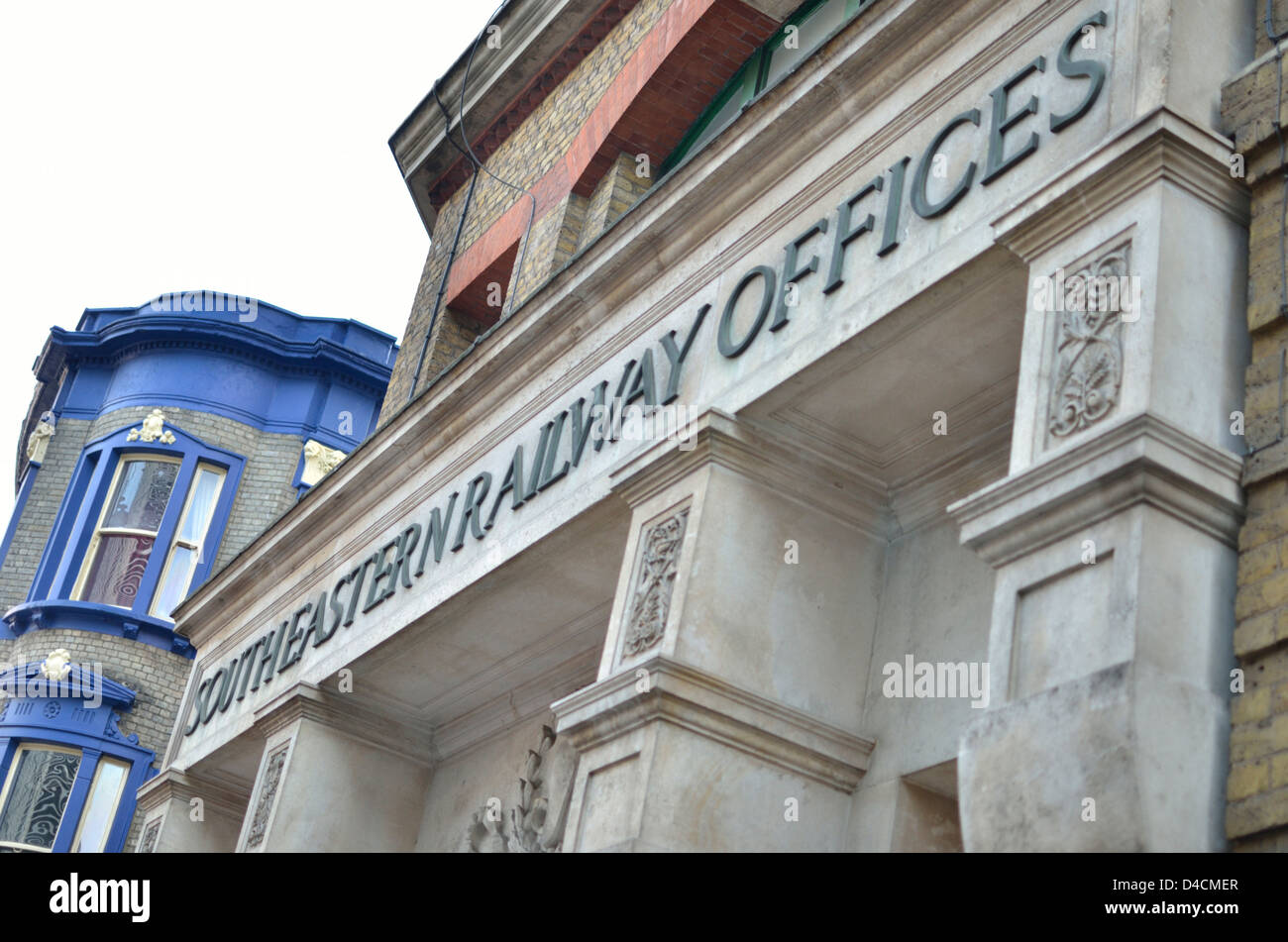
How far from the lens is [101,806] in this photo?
60.2 feet

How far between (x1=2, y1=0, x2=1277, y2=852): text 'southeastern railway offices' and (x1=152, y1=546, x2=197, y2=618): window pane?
7220mm

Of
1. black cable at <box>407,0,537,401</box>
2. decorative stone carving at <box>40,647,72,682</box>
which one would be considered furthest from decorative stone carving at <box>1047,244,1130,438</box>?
decorative stone carving at <box>40,647,72,682</box>

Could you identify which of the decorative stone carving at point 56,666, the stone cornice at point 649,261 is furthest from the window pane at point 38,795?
the stone cornice at point 649,261

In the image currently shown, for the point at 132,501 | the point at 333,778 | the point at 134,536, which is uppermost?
the point at 132,501

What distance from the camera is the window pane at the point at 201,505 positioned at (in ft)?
65.4

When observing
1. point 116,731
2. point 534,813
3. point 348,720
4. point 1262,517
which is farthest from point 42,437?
point 1262,517

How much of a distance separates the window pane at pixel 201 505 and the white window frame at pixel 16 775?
2.95m

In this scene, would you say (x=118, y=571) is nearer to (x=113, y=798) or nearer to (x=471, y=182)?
(x=113, y=798)

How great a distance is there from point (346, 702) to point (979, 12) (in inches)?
258

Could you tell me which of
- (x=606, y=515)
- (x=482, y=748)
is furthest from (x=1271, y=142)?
(x=482, y=748)

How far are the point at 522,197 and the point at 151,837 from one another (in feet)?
20.1

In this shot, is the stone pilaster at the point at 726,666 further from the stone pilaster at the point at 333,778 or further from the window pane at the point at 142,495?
the window pane at the point at 142,495

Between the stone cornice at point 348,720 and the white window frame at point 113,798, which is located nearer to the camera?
the stone cornice at point 348,720
